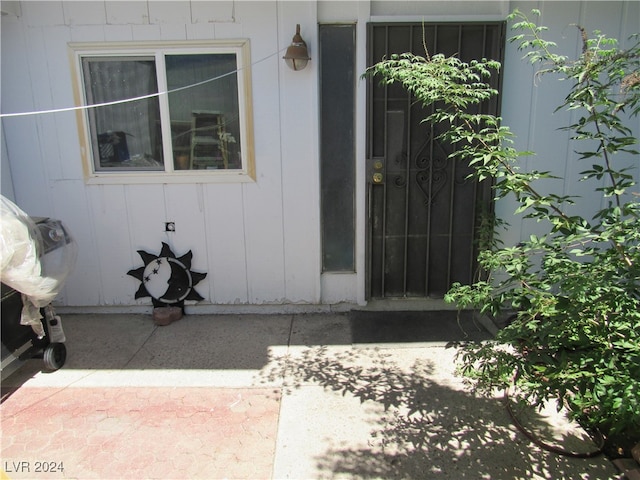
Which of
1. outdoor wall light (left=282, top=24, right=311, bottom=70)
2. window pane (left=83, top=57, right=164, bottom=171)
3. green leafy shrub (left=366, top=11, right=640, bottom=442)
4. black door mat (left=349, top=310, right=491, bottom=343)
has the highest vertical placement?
outdoor wall light (left=282, top=24, right=311, bottom=70)

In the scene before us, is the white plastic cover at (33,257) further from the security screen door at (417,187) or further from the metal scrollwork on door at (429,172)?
the metal scrollwork on door at (429,172)

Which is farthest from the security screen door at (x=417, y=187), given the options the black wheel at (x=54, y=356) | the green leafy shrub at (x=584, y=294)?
the black wheel at (x=54, y=356)

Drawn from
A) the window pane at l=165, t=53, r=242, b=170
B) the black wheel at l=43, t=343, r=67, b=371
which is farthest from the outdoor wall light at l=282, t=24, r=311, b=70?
the black wheel at l=43, t=343, r=67, b=371

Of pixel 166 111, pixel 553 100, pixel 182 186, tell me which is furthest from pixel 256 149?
pixel 553 100

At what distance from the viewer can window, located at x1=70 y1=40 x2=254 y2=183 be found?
13.3ft

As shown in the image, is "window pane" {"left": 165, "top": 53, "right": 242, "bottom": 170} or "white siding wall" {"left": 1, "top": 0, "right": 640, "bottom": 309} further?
"window pane" {"left": 165, "top": 53, "right": 242, "bottom": 170}

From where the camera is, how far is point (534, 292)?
2.34 meters

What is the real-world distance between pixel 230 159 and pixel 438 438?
291cm

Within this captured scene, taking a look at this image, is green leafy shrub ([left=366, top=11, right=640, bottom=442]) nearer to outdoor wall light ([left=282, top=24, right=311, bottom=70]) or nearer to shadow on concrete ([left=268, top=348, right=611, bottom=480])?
shadow on concrete ([left=268, top=348, right=611, bottom=480])

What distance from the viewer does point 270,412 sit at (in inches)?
116

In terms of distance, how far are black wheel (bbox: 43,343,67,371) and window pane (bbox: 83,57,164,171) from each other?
1.70 metres

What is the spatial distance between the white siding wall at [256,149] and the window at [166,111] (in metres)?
0.11

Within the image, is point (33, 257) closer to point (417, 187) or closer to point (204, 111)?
point (204, 111)

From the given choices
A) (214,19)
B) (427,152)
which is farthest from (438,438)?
(214,19)
